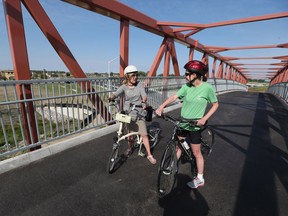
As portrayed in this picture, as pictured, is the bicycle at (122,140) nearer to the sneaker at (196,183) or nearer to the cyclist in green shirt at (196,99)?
the cyclist in green shirt at (196,99)

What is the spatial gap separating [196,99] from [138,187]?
164cm

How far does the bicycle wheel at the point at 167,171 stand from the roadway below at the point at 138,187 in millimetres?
127

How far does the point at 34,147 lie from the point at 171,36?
774cm

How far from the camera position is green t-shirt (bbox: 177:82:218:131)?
8.42 ft

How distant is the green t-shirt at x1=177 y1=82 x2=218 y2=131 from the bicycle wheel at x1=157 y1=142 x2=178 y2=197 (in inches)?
17.2

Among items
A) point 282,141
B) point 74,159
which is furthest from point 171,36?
point 74,159

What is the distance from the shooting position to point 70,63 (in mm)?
4934

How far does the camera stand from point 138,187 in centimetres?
289

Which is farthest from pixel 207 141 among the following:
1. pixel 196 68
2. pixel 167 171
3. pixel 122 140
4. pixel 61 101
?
pixel 61 101

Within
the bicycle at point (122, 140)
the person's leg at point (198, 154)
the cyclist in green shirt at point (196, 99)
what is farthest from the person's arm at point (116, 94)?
the person's leg at point (198, 154)

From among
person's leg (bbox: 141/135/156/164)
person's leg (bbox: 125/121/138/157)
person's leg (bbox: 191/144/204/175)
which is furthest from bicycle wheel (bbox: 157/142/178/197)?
person's leg (bbox: 125/121/138/157)

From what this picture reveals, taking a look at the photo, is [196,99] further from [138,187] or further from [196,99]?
[138,187]

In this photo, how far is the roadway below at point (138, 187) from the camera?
7.98 ft

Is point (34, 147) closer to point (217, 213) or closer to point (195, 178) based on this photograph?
point (195, 178)
